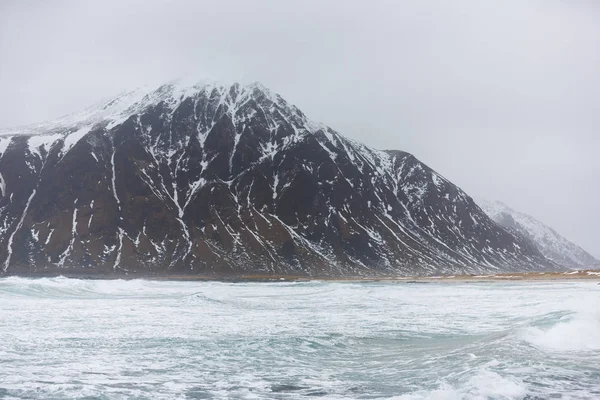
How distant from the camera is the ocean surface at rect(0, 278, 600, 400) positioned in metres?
15.0

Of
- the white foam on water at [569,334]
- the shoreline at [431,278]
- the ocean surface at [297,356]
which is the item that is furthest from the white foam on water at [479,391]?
the shoreline at [431,278]

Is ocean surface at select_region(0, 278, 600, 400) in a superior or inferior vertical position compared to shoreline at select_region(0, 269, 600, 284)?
superior

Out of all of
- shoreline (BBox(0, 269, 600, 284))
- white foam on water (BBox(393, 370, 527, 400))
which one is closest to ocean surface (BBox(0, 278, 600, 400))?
white foam on water (BBox(393, 370, 527, 400))

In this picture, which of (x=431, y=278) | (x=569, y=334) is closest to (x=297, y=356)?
(x=569, y=334)

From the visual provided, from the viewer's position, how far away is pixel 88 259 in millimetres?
199500

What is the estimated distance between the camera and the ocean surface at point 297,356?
15.0m

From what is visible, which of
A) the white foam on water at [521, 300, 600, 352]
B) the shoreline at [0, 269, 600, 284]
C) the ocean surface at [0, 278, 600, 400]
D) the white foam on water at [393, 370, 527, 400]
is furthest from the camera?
the shoreline at [0, 269, 600, 284]

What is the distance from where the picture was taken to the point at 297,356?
21344mm

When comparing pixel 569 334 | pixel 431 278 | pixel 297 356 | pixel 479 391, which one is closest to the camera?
pixel 479 391

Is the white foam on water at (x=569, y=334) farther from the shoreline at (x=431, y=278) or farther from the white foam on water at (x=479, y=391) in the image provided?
the shoreline at (x=431, y=278)

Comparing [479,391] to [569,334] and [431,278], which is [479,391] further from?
[431,278]

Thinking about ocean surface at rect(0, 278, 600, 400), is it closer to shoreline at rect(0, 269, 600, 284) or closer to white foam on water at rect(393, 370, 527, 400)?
white foam on water at rect(393, 370, 527, 400)

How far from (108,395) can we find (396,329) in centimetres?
1876

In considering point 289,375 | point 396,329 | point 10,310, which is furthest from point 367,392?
point 10,310
